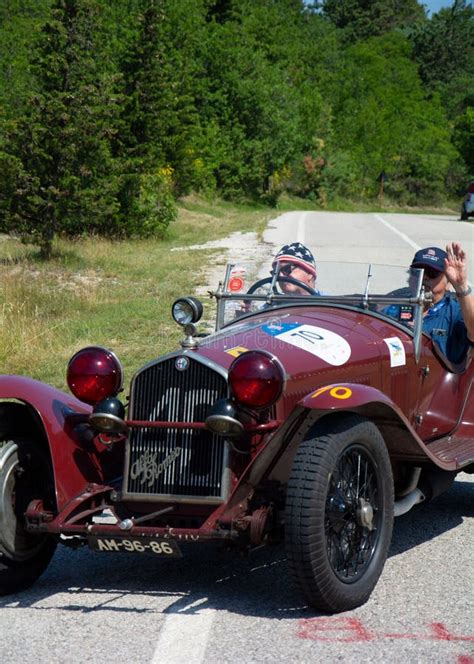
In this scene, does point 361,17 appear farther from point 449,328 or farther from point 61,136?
point 449,328

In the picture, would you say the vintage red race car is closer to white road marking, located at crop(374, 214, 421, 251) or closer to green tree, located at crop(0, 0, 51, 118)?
green tree, located at crop(0, 0, 51, 118)

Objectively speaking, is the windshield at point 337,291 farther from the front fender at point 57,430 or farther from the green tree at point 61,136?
the green tree at point 61,136

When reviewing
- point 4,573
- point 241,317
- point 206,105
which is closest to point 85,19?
point 241,317

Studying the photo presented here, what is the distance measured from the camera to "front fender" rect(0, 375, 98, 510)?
16.0ft

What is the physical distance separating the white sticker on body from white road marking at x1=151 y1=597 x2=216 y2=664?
1.30 metres

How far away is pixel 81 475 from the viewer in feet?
16.2

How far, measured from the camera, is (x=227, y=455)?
4598 mm

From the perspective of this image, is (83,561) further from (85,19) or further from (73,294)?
(85,19)

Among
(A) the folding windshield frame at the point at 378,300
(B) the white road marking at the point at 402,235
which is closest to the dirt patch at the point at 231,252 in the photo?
(B) the white road marking at the point at 402,235

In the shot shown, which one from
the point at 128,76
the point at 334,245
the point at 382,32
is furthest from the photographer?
the point at 382,32

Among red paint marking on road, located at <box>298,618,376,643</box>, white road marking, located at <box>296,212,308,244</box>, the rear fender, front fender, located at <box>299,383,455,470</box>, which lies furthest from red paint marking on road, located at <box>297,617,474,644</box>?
white road marking, located at <box>296,212,308,244</box>

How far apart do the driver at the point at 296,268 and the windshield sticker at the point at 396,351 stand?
0.73 meters

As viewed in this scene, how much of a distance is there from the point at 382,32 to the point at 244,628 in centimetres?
11612

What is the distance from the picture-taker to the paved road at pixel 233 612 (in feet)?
13.2
